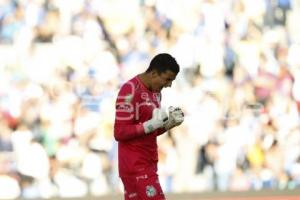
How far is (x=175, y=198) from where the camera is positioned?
10578 mm

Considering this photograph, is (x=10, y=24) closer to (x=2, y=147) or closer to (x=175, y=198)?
(x=2, y=147)

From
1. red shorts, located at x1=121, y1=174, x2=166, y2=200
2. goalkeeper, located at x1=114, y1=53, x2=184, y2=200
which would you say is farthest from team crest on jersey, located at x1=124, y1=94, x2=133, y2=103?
red shorts, located at x1=121, y1=174, x2=166, y2=200

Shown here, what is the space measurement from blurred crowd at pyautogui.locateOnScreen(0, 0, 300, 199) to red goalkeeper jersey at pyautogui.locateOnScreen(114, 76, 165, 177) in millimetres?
4288

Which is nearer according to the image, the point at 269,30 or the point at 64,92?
the point at 64,92

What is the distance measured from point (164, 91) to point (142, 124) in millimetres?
4693

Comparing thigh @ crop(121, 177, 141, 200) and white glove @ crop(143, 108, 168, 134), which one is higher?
white glove @ crop(143, 108, 168, 134)

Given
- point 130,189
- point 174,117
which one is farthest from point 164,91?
point 130,189

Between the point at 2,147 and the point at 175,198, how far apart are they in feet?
7.18

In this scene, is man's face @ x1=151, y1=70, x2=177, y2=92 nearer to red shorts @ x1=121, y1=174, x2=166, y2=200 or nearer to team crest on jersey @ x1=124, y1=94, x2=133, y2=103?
team crest on jersey @ x1=124, y1=94, x2=133, y2=103

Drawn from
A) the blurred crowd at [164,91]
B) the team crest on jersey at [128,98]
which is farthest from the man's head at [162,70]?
the blurred crowd at [164,91]

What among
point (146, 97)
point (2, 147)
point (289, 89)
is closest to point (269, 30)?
point (289, 89)

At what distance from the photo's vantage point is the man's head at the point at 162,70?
587cm

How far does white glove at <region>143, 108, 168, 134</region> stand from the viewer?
230 inches

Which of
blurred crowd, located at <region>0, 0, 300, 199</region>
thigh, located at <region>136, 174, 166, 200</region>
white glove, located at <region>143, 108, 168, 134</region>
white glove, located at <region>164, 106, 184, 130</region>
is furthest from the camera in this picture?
A: blurred crowd, located at <region>0, 0, 300, 199</region>
